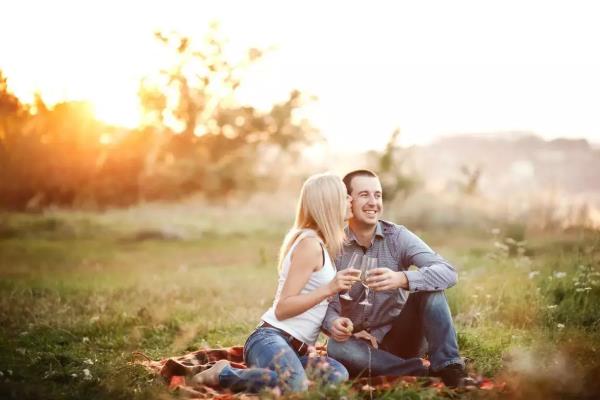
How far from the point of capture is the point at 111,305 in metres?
7.92

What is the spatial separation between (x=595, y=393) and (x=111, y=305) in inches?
215

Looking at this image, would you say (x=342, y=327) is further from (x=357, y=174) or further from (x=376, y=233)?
(x=357, y=174)

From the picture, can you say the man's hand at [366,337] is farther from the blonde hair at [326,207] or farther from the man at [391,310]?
the blonde hair at [326,207]

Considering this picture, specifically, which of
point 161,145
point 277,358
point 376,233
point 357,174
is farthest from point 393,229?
point 161,145

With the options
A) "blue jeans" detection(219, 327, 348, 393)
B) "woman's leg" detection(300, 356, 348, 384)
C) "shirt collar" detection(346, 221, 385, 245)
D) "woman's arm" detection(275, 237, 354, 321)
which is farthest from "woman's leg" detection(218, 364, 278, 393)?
"shirt collar" detection(346, 221, 385, 245)

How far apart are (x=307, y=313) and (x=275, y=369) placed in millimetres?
463

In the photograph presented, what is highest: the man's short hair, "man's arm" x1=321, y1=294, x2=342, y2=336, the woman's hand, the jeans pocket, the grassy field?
the man's short hair

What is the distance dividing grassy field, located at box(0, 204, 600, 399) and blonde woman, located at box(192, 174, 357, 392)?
46 cm

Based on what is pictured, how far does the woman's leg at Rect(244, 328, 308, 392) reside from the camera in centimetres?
427

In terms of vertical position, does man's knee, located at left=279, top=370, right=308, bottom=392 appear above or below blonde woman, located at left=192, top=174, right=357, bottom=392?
below

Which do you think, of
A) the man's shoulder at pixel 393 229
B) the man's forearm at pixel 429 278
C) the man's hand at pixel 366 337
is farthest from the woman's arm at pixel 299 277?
the man's shoulder at pixel 393 229

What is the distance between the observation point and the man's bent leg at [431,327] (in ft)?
→ 15.3

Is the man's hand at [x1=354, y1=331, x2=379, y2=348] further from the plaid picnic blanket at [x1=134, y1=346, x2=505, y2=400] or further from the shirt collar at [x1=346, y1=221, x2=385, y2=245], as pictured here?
the shirt collar at [x1=346, y1=221, x2=385, y2=245]

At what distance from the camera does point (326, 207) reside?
452cm
